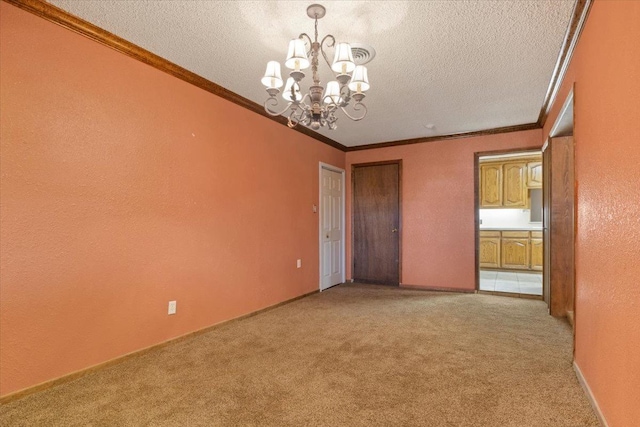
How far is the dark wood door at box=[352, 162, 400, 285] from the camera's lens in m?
5.81

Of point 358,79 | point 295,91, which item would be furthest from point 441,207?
point 295,91

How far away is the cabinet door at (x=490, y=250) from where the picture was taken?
6.94 metres

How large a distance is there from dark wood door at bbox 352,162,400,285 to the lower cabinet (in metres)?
2.34

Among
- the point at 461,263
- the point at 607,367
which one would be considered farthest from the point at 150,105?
the point at 461,263

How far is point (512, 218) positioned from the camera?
24.1ft

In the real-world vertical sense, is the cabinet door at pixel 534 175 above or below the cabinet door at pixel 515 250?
above

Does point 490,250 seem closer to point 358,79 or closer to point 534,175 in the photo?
point 534,175

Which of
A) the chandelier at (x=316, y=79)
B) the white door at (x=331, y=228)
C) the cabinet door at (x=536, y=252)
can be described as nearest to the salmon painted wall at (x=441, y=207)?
the white door at (x=331, y=228)

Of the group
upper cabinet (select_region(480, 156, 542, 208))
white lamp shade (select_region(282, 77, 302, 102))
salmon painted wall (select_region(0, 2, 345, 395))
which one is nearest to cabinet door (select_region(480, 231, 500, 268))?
upper cabinet (select_region(480, 156, 542, 208))

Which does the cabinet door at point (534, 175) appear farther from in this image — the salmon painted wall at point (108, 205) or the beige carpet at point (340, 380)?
the salmon painted wall at point (108, 205)

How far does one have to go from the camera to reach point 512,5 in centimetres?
216

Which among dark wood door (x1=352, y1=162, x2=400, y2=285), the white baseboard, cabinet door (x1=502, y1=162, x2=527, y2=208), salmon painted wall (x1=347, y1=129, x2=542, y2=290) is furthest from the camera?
cabinet door (x1=502, y1=162, x2=527, y2=208)

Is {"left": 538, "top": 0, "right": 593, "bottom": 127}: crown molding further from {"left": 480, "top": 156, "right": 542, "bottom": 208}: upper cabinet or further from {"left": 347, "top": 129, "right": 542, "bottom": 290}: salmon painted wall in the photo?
{"left": 480, "top": 156, "right": 542, "bottom": 208}: upper cabinet

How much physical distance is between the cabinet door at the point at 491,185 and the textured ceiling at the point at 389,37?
11.7 ft
